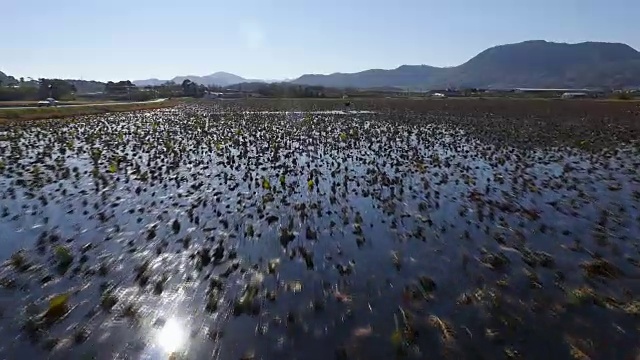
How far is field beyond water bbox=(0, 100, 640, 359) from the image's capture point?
6.65 m

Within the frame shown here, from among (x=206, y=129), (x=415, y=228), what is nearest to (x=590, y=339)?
(x=415, y=228)

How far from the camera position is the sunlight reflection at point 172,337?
6.48 meters

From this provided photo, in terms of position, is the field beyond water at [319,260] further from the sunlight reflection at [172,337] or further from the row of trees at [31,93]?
the row of trees at [31,93]

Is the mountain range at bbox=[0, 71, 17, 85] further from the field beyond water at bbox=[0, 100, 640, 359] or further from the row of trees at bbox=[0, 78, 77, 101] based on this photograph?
the field beyond water at bbox=[0, 100, 640, 359]

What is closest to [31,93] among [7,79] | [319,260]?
[319,260]

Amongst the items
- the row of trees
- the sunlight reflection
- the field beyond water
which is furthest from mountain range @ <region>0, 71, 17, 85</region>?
the sunlight reflection

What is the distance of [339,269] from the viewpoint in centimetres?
923

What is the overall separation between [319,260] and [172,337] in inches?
150

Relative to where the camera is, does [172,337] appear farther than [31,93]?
No

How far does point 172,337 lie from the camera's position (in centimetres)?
672

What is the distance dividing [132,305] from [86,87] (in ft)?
686

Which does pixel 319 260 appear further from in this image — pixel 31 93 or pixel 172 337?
pixel 31 93

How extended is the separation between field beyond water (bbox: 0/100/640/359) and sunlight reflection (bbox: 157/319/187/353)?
0.03 metres

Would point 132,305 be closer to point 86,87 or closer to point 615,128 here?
point 615,128
